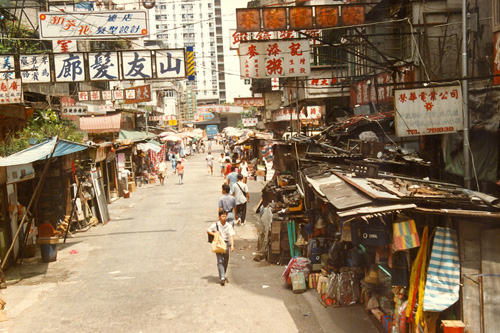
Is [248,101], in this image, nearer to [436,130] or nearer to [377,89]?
[377,89]

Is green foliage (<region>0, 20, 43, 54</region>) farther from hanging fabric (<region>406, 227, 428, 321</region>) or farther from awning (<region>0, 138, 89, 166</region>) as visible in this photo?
hanging fabric (<region>406, 227, 428, 321</region>)

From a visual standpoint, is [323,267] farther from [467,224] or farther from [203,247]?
[203,247]

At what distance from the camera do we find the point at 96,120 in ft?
87.9

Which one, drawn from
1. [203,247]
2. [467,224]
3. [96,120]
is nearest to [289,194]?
[203,247]

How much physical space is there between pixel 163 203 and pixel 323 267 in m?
15.9

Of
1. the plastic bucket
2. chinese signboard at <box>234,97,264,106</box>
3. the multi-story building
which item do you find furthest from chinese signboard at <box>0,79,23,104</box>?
the multi-story building

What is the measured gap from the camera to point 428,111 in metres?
11.2

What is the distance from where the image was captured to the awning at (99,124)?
26391mm

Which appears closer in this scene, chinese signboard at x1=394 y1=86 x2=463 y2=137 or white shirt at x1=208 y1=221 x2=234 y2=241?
chinese signboard at x1=394 y1=86 x2=463 y2=137

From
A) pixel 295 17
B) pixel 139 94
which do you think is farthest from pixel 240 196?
pixel 139 94

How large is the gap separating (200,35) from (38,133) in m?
102

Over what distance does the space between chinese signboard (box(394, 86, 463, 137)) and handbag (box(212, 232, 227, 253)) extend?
15.2 feet

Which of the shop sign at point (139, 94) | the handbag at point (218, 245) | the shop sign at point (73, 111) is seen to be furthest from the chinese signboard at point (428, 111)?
the shop sign at point (73, 111)

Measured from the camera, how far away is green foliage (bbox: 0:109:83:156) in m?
14.1
